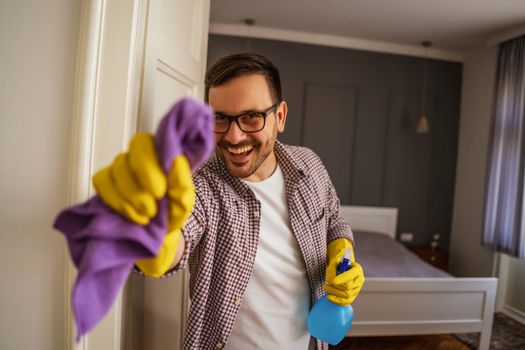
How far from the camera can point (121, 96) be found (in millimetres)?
A: 708

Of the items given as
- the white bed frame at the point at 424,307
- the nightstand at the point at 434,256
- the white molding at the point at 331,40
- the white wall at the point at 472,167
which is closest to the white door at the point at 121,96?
the white bed frame at the point at 424,307

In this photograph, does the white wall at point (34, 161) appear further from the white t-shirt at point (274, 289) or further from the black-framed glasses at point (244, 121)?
the white t-shirt at point (274, 289)

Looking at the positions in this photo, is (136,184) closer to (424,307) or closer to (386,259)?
(424,307)

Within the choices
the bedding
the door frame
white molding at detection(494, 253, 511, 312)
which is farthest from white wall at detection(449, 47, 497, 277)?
the door frame

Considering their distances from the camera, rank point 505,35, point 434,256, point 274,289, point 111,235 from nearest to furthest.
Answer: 1. point 111,235
2. point 274,289
3. point 505,35
4. point 434,256

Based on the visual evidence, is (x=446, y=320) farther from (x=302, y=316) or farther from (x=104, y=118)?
(x=104, y=118)

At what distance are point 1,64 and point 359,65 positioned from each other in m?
3.68

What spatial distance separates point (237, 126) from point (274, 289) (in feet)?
1.59

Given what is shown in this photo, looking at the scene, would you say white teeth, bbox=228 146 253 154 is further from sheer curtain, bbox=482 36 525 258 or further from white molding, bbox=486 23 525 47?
white molding, bbox=486 23 525 47

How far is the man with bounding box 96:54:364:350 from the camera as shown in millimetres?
910

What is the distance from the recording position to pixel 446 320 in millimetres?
2266

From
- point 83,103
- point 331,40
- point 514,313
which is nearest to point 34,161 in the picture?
point 83,103

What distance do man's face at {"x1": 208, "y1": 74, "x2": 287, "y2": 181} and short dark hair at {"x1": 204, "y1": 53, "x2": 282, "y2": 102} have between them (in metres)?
0.01

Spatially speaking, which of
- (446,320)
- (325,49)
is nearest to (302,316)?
(446,320)
